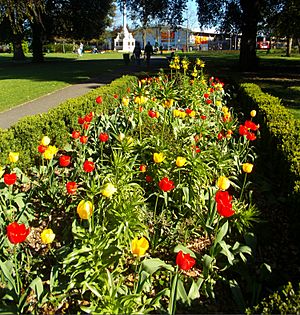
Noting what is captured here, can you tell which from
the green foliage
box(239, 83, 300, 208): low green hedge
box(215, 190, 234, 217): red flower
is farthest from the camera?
box(239, 83, 300, 208): low green hedge

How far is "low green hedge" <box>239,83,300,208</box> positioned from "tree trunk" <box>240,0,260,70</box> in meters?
15.0

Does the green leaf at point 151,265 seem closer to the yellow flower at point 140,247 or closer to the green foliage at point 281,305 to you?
the yellow flower at point 140,247

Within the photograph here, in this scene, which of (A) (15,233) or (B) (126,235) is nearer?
(A) (15,233)

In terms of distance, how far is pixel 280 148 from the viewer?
15.4 ft

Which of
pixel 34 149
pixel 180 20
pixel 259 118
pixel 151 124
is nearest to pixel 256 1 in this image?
pixel 180 20

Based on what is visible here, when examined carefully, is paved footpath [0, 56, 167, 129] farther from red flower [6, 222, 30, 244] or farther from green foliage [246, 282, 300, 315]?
green foliage [246, 282, 300, 315]

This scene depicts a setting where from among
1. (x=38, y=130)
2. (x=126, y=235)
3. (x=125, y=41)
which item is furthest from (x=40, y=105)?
(x=125, y=41)

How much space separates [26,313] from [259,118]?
18.4 feet

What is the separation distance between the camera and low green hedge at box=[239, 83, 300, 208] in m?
3.86

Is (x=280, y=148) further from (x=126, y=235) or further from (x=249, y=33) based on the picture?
(x=249, y=33)

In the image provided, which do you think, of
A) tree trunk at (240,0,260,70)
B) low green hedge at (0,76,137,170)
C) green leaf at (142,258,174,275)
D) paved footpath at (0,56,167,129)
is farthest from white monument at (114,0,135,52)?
green leaf at (142,258,174,275)

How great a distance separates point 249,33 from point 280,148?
722 inches

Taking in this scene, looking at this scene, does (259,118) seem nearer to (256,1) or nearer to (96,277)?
(96,277)

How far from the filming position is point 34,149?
17.4ft
